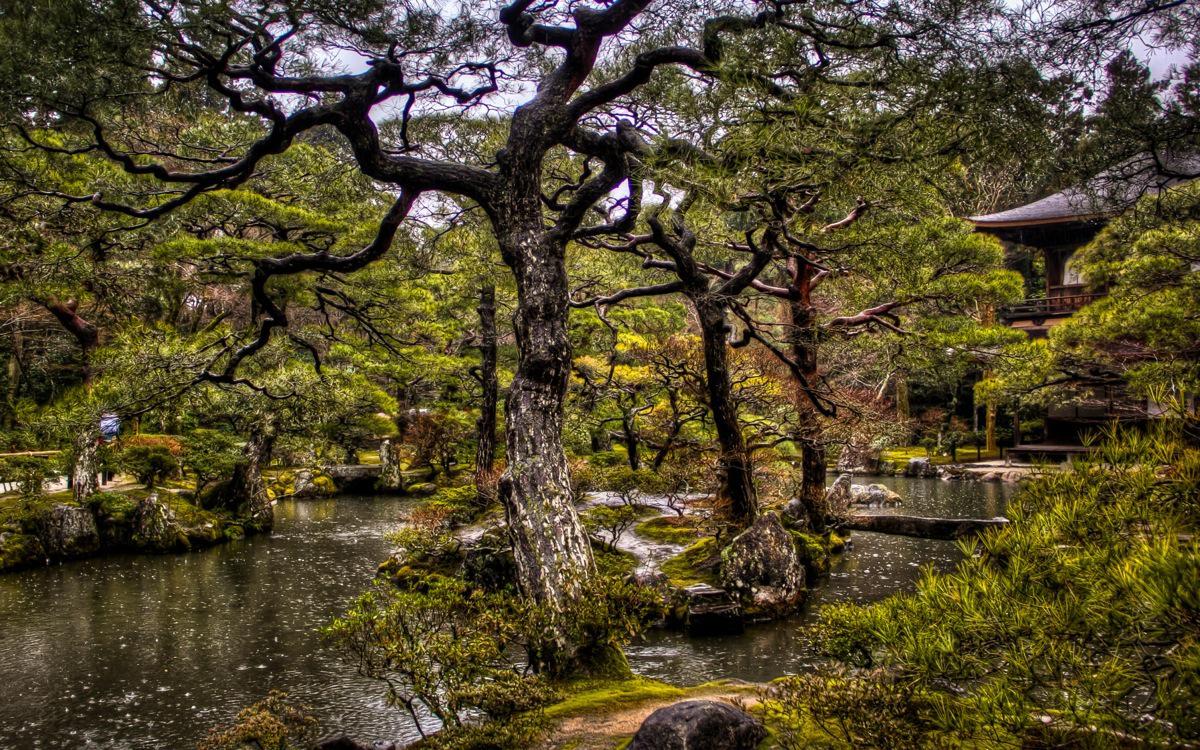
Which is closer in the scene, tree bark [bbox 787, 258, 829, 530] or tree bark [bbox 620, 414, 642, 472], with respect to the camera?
tree bark [bbox 787, 258, 829, 530]

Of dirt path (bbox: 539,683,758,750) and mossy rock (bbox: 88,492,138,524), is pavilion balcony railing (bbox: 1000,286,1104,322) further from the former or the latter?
mossy rock (bbox: 88,492,138,524)

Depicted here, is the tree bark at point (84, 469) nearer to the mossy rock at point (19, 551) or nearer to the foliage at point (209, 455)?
the mossy rock at point (19, 551)

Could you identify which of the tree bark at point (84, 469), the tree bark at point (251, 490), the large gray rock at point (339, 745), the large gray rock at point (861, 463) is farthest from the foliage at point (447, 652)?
the large gray rock at point (861, 463)

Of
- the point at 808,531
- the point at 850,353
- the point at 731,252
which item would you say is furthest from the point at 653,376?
the point at 850,353

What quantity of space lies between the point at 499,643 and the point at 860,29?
4.49 m

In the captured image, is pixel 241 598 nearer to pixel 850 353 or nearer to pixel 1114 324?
pixel 850 353

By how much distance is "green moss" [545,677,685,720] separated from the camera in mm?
4211

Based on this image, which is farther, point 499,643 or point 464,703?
point 499,643

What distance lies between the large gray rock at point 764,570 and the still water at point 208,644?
36 cm

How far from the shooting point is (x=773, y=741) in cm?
347

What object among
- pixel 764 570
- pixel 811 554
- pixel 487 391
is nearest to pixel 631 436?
pixel 811 554

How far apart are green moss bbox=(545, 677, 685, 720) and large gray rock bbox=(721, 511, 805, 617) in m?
3.50

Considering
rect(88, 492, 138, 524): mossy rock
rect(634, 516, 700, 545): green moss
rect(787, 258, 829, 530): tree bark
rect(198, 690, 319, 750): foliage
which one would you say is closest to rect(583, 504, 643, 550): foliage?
rect(634, 516, 700, 545): green moss

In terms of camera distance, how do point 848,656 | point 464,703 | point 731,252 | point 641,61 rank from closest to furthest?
point 464,703 < point 848,656 < point 641,61 < point 731,252
